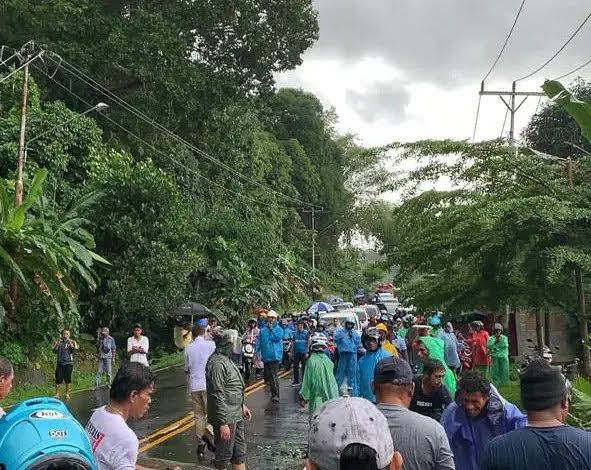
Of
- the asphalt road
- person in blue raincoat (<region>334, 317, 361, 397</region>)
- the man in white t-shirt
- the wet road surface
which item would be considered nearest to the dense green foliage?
the asphalt road

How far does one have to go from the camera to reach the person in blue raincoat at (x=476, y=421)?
4766 mm

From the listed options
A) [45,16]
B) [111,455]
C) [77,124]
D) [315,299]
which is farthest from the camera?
[315,299]

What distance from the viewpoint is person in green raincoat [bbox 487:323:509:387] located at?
14703 millimetres

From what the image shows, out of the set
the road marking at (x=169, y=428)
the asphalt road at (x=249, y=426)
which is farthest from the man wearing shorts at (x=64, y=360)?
the road marking at (x=169, y=428)

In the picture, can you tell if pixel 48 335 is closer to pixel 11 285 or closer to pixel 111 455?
pixel 11 285

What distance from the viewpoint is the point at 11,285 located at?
56.7ft

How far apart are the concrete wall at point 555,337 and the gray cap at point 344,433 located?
714 inches

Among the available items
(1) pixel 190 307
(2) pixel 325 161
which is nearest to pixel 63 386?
(1) pixel 190 307

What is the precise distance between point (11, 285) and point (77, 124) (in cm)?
782

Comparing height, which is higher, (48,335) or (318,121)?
(318,121)

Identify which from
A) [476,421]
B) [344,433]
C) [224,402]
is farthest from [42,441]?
[224,402]

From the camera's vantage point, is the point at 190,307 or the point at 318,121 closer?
the point at 190,307

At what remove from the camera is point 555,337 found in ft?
67.4

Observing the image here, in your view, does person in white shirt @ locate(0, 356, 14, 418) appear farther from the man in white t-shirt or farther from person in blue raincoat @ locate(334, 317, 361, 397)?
person in blue raincoat @ locate(334, 317, 361, 397)
